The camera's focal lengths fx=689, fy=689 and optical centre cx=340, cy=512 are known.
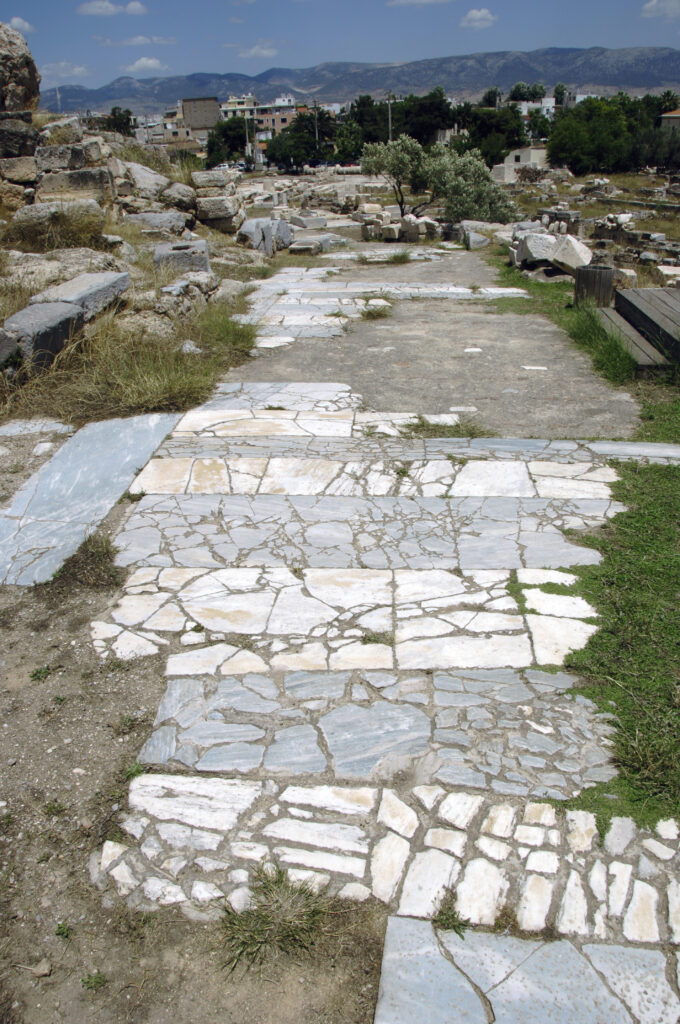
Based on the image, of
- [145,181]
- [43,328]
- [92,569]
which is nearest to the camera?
[92,569]

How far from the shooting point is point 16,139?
11.9 metres

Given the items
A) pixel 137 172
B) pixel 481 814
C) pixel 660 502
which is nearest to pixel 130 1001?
pixel 481 814

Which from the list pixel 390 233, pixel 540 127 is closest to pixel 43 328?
pixel 390 233

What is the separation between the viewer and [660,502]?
13.6ft

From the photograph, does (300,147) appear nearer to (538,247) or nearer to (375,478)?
(538,247)

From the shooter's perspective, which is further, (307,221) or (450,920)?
(307,221)

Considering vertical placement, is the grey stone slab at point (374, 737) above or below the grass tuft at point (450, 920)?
above

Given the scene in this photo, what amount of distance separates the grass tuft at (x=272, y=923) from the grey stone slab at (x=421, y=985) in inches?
9.2

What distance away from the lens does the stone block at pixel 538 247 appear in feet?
35.8

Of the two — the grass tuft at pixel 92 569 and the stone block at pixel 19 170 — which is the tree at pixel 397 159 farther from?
the grass tuft at pixel 92 569

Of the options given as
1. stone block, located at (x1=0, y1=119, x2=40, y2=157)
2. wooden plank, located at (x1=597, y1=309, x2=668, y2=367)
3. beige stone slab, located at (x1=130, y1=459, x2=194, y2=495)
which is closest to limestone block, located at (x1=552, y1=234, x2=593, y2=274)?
wooden plank, located at (x1=597, y1=309, x2=668, y2=367)

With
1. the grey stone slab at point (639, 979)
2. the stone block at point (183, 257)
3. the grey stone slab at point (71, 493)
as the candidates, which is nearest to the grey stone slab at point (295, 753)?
the grey stone slab at point (639, 979)

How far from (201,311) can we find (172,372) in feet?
7.31

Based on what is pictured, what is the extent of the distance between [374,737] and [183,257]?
26.5ft
